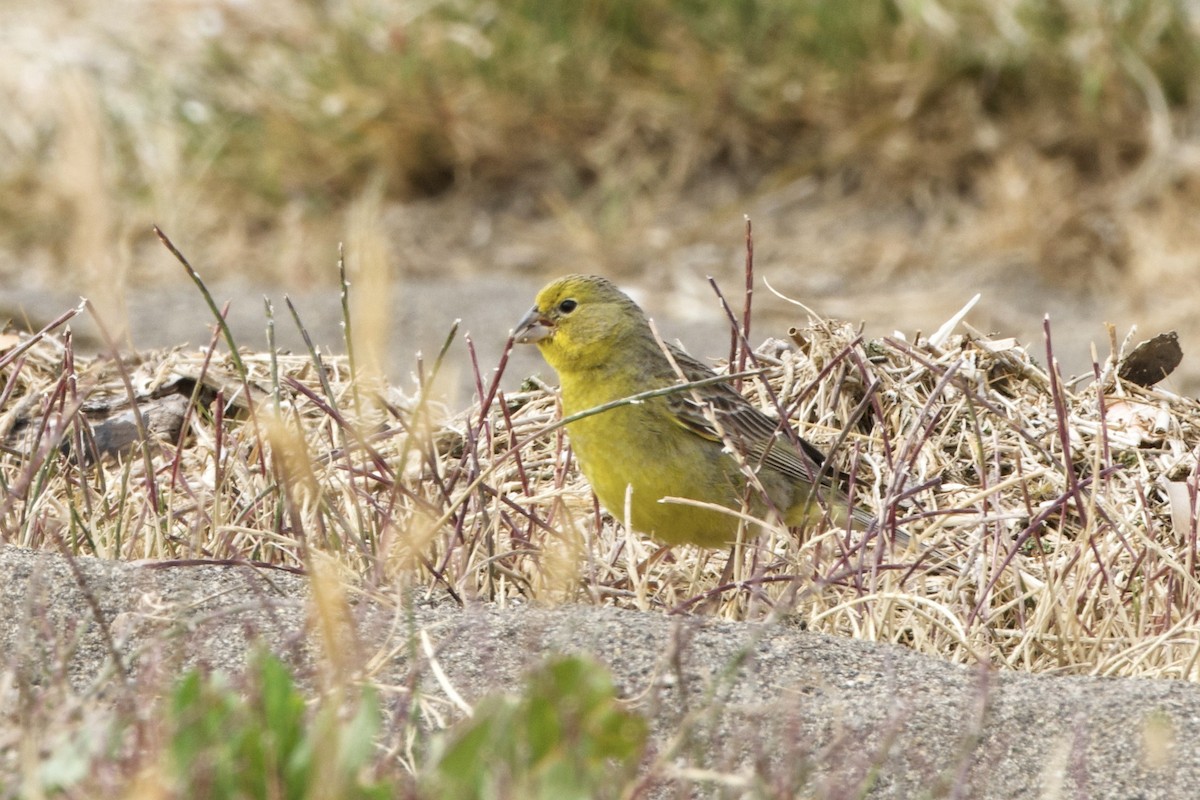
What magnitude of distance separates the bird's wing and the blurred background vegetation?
5.66 metres

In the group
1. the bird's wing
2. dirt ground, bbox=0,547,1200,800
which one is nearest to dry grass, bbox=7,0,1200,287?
the bird's wing

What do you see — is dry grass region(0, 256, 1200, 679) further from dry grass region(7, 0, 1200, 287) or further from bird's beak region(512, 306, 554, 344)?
dry grass region(7, 0, 1200, 287)

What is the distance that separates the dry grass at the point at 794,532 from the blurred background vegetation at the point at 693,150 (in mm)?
5439

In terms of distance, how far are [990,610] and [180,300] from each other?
269 inches

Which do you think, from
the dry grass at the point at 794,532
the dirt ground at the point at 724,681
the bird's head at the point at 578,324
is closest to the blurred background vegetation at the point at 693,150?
the dry grass at the point at 794,532

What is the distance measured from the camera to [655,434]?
4.27 meters

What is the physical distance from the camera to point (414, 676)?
2.39 meters

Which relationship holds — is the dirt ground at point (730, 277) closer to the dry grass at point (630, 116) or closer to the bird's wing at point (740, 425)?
the dry grass at point (630, 116)

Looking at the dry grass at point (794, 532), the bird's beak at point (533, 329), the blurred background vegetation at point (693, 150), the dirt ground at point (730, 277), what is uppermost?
the blurred background vegetation at point (693, 150)

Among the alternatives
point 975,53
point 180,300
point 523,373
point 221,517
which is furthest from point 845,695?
point 975,53

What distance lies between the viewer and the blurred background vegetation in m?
10.4

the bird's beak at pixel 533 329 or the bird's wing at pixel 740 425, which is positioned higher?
the bird's beak at pixel 533 329

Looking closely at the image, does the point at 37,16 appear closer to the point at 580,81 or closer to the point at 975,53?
the point at 580,81

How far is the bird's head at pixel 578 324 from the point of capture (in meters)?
4.46
